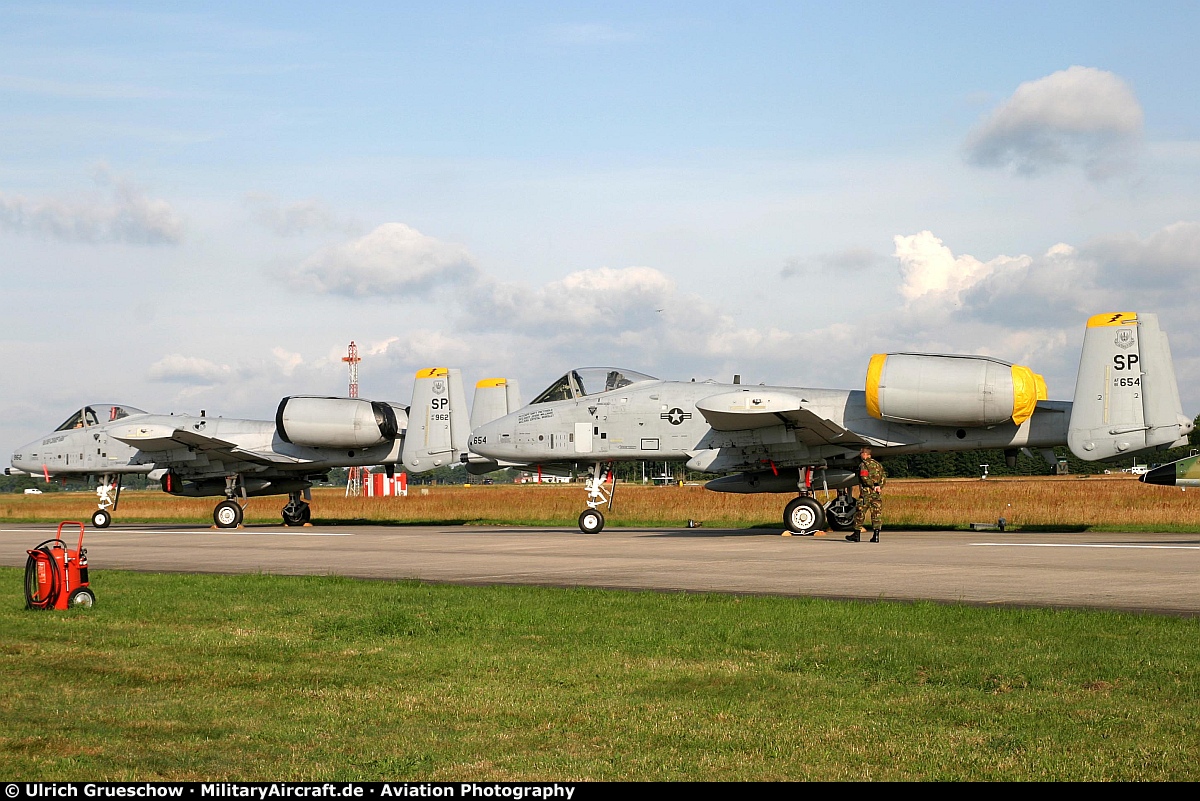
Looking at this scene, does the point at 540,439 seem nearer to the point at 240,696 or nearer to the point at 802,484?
the point at 802,484

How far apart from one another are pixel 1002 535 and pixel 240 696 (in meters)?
19.3

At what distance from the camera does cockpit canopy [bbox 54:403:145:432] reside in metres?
37.5

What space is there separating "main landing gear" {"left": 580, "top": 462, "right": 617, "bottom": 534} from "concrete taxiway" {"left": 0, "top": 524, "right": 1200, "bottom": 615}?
1.28ft

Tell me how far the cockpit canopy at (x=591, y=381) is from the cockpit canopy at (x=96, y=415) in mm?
17680

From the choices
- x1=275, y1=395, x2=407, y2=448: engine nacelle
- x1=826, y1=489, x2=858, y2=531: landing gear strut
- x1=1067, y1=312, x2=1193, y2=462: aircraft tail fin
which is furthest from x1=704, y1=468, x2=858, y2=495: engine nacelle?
x1=275, y1=395, x2=407, y2=448: engine nacelle

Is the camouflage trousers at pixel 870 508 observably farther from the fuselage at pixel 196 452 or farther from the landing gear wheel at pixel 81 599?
the fuselage at pixel 196 452

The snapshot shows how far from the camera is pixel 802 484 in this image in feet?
80.1

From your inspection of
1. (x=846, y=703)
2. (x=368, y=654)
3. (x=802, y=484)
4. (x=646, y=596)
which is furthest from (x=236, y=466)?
(x=846, y=703)

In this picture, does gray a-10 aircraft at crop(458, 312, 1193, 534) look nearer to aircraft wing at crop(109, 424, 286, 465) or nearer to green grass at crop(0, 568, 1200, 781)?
aircraft wing at crop(109, 424, 286, 465)

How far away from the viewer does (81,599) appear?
37.4 ft

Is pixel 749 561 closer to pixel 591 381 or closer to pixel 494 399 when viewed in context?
pixel 591 381

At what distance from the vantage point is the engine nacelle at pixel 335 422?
32.7m

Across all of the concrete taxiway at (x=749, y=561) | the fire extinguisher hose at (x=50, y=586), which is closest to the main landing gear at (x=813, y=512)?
the concrete taxiway at (x=749, y=561)

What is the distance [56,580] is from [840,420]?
1674 cm
